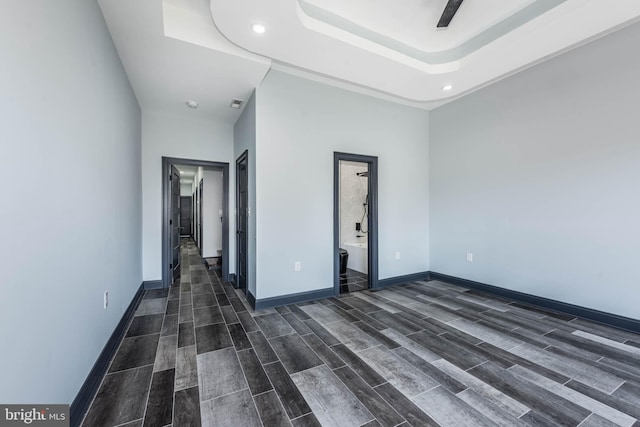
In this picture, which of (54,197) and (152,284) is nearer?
(54,197)

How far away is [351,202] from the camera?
592 centimetres

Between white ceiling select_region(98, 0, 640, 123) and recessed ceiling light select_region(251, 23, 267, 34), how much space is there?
4 cm

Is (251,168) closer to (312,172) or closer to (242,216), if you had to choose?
(312,172)

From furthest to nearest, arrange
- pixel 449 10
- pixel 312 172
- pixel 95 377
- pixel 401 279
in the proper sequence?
pixel 401 279 → pixel 312 172 → pixel 449 10 → pixel 95 377

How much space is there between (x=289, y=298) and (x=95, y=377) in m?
1.96

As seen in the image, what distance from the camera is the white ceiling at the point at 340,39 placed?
225cm

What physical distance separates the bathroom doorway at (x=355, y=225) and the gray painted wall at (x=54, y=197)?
2.54 m

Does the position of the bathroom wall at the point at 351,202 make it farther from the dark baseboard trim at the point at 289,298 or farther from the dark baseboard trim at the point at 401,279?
the dark baseboard trim at the point at 289,298

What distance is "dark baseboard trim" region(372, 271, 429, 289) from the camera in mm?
4168

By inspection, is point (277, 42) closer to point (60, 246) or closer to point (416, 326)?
point (60, 246)

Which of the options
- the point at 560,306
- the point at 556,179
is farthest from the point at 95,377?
the point at 556,179

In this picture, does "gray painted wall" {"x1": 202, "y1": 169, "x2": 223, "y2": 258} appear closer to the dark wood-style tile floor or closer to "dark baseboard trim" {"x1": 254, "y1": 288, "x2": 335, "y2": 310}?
the dark wood-style tile floor

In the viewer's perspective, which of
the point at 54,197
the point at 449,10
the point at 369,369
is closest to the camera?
the point at 54,197

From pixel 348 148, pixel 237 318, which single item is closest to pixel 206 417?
pixel 237 318
